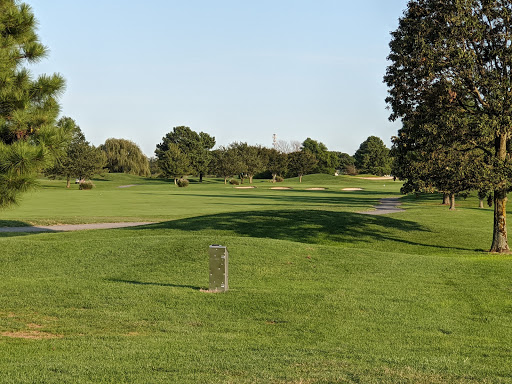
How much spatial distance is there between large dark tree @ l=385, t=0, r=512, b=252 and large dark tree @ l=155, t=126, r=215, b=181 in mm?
94723

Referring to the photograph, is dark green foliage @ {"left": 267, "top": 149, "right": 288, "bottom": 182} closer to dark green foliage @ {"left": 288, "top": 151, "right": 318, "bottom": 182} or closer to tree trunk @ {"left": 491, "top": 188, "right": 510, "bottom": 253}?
dark green foliage @ {"left": 288, "top": 151, "right": 318, "bottom": 182}

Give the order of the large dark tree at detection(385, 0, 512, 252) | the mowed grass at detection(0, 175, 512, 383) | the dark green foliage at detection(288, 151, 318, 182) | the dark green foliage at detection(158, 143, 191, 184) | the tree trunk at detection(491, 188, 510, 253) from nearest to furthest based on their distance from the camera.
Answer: the mowed grass at detection(0, 175, 512, 383), the large dark tree at detection(385, 0, 512, 252), the tree trunk at detection(491, 188, 510, 253), the dark green foliage at detection(158, 143, 191, 184), the dark green foliage at detection(288, 151, 318, 182)

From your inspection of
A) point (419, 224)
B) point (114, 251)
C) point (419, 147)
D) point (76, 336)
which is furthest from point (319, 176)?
point (76, 336)

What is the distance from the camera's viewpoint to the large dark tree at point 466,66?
22.1 m

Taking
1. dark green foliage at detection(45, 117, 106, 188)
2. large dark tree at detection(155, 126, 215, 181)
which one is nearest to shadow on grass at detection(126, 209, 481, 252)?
dark green foliage at detection(45, 117, 106, 188)

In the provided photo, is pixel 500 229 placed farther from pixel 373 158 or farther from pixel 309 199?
pixel 373 158

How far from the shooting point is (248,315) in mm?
10781

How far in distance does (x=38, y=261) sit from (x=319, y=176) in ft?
364

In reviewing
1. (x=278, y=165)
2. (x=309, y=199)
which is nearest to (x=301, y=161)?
(x=278, y=165)

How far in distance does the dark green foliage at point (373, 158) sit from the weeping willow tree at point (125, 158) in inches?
2233

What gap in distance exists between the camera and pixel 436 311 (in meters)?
11.5

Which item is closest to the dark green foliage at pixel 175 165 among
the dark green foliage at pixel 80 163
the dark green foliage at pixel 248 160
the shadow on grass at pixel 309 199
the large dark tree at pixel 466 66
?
the dark green foliage at pixel 248 160

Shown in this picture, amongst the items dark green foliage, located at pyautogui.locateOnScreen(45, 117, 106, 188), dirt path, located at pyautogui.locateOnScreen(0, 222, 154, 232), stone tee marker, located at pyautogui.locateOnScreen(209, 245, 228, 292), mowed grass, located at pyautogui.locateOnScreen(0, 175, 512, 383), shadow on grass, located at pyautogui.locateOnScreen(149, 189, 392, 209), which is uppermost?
dark green foliage, located at pyautogui.locateOnScreen(45, 117, 106, 188)

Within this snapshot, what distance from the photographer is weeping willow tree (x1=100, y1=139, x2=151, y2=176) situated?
132 metres
